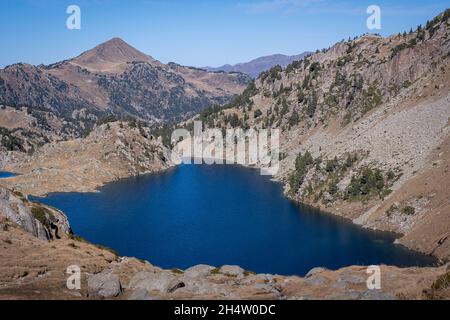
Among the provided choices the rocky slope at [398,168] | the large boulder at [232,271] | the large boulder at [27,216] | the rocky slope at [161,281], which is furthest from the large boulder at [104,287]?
the rocky slope at [398,168]

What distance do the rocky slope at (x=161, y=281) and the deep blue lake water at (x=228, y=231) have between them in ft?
140

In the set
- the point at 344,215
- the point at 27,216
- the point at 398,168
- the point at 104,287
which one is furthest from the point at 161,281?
the point at 398,168

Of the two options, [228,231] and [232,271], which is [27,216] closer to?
[232,271]

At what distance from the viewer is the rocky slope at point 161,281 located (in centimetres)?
4191

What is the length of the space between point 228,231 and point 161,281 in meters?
78.9

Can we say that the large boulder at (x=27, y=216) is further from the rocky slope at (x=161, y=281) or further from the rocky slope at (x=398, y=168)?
the rocky slope at (x=398, y=168)

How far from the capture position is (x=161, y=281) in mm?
47781

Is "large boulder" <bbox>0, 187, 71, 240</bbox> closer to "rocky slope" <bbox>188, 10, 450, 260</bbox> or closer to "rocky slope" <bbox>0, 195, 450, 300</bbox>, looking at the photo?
"rocky slope" <bbox>0, 195, 450, 300</bbox>

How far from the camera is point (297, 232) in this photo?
408ft

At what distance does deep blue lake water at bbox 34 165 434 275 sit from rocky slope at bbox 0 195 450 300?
4261 cm
